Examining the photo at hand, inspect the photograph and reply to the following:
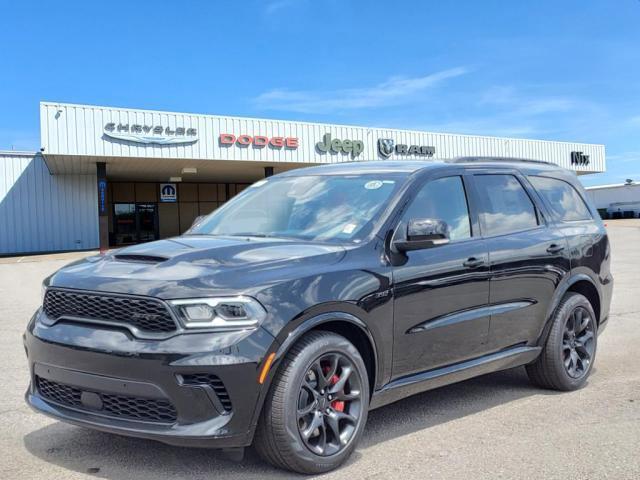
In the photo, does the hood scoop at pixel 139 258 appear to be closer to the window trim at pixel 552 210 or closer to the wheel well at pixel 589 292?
the window trim at pixel 552 210

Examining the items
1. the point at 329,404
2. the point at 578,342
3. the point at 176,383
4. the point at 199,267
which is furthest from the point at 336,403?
the point at 578,342

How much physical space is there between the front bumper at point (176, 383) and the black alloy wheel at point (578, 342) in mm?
3239

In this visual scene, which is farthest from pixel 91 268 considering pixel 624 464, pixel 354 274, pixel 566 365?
pixel 566 365

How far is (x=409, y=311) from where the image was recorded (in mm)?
4258

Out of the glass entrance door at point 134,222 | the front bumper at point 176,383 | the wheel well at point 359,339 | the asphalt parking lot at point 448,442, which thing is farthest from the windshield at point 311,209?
the glass entrance door at point 134,222

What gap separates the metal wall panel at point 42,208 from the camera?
30078 millimetres

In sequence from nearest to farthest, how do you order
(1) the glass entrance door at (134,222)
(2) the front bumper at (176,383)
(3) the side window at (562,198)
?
1. (2) the front bumper at (176,383)
2. (3) the side window at (562,198)
3. (1) the glass entrance door at (134,222)

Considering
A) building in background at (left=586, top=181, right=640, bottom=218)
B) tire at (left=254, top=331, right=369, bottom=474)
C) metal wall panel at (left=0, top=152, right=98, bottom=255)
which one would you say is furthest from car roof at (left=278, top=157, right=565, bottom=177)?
building in background at (left=586, top=181, right=640, bottom=218)

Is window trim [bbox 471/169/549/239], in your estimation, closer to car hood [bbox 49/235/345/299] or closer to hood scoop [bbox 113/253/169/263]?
car hood [bbox 49/235/345/299]

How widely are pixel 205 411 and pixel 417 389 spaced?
1576 mm

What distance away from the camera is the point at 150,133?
91.5 feet

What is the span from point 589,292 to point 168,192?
38768mm

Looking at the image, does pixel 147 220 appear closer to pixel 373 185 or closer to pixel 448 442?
pixel 373 185

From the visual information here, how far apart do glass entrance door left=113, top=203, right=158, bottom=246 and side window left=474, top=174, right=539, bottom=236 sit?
123 feet
